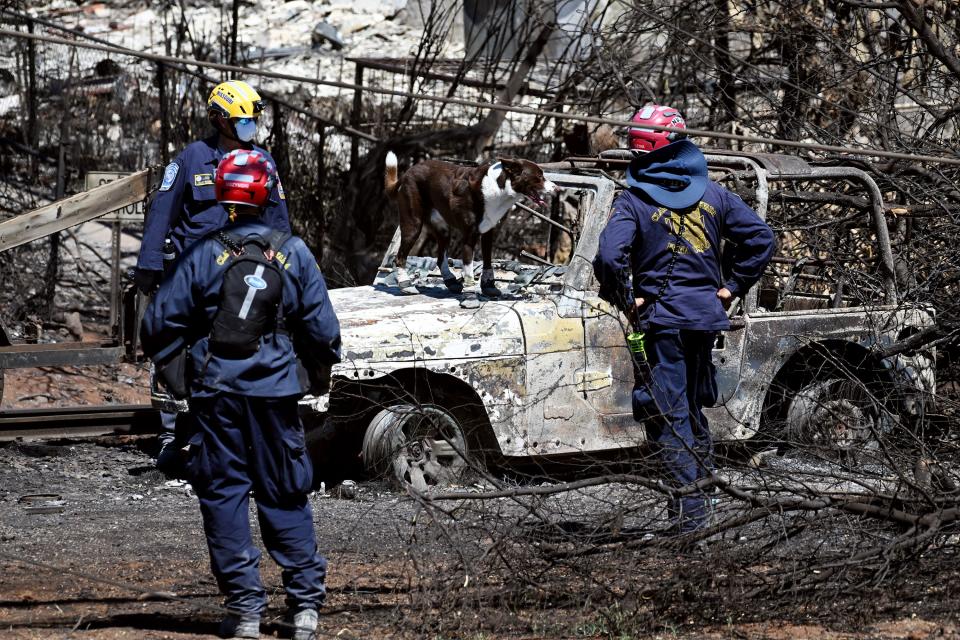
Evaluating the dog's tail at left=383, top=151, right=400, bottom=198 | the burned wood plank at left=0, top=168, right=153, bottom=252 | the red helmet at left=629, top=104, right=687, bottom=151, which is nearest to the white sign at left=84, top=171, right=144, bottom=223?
the burned wood plank at left=0, top=168, right=153, bottom=252

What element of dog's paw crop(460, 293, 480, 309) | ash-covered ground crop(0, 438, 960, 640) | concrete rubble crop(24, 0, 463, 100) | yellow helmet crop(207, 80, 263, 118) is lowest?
ash-covered ground crop(0, 438, 960, 640)

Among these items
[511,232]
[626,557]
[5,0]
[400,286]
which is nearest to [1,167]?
[5,0]

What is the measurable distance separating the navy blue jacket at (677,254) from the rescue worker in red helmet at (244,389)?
1624mm

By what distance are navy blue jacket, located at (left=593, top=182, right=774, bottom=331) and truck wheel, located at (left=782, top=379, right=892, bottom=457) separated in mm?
680

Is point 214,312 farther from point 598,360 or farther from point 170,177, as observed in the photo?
point 598,360

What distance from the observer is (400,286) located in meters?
7.52

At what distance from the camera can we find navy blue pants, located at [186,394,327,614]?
441cm

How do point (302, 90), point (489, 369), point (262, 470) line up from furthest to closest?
1. point (302, 90)
2. point (489, 369)
3. point (262, 470)

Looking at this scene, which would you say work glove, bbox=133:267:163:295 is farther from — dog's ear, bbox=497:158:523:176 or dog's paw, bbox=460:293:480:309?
dog's ear, bbox=497:158:523:176

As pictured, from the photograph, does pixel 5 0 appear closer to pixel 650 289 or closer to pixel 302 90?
pixel 302 90

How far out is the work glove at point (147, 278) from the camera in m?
6.61

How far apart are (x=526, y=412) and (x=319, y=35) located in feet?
46.5

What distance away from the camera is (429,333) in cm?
673

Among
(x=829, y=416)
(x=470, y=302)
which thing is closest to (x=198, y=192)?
(x=470, y=302)
